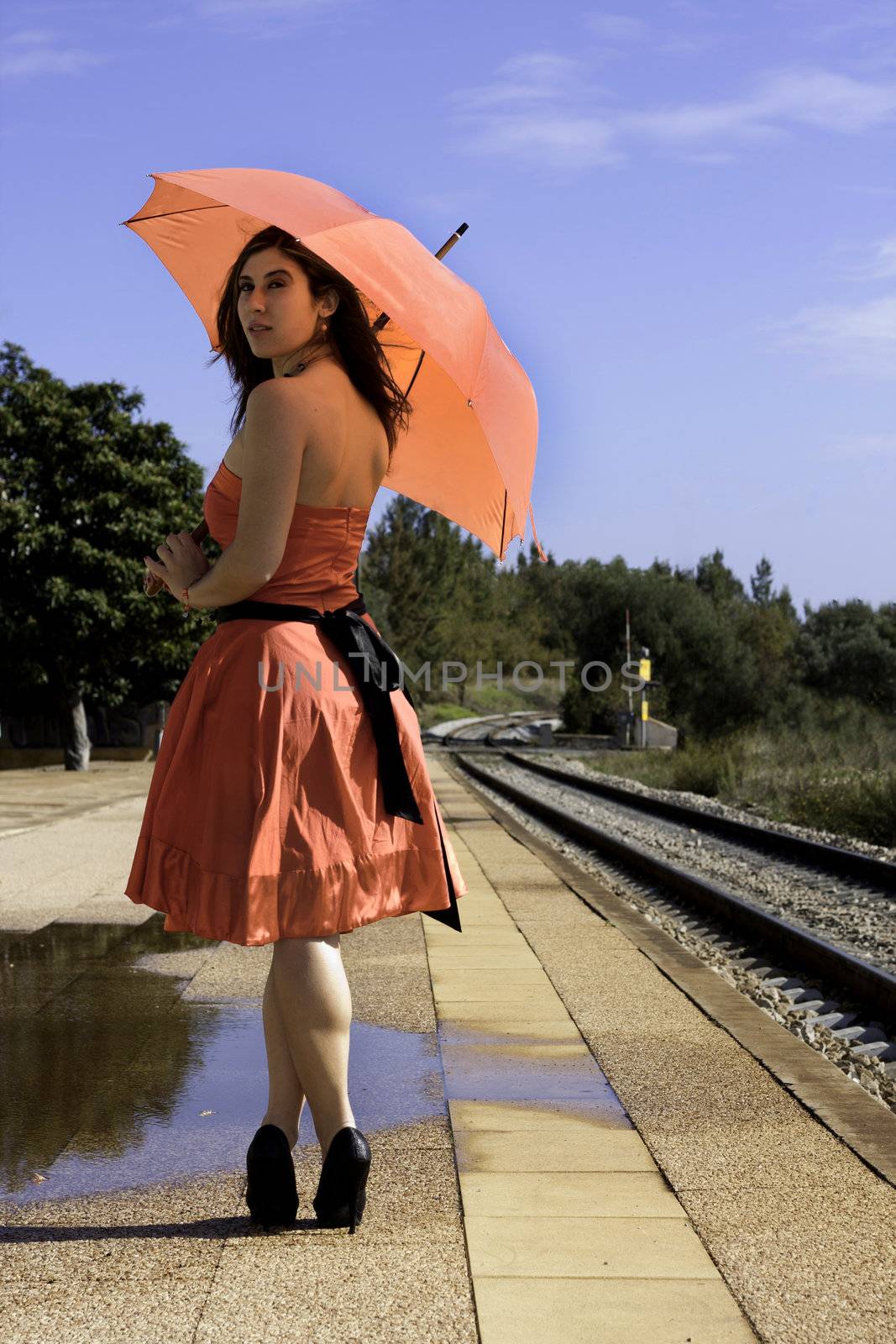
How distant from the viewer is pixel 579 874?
33.7 ft

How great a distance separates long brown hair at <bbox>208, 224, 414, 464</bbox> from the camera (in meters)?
2.87

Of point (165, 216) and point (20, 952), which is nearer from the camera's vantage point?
point (165, 216)

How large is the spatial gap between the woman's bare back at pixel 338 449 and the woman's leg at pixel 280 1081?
1.00 meters

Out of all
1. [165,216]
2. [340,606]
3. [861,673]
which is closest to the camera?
[340,606]

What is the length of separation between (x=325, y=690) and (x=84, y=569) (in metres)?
24.2

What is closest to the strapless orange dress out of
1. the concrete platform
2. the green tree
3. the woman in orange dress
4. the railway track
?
the woman in orange dress

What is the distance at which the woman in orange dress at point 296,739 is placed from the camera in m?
2.65

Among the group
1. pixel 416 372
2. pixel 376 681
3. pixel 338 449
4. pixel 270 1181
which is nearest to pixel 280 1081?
pixel 270 1181

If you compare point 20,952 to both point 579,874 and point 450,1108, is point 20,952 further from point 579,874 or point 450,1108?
point 579,874

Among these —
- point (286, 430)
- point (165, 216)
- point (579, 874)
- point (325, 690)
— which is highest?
point (165, 216)

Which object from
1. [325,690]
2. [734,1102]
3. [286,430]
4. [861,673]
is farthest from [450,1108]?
[861,673]

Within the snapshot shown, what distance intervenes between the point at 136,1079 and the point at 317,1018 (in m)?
1.51

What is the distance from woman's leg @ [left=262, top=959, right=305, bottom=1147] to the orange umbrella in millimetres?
1319

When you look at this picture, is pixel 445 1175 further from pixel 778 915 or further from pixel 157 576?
pixel 778 915
